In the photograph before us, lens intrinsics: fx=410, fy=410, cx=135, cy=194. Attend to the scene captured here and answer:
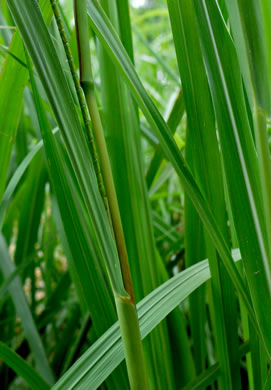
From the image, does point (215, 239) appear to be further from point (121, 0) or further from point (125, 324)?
point (121, 0)

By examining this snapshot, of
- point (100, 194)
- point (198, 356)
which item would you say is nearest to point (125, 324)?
point (100, 194)

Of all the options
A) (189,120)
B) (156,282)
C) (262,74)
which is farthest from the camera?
(156,282)

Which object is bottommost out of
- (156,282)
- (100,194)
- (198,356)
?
(198,356)

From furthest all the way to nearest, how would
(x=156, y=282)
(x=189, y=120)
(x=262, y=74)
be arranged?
(x=156, y=282) → (x=189, y=120) → (x=262, y=74)

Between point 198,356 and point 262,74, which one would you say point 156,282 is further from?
point 262,74

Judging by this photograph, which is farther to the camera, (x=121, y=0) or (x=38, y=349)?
(x=38, y=349)

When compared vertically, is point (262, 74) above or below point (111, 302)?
above
